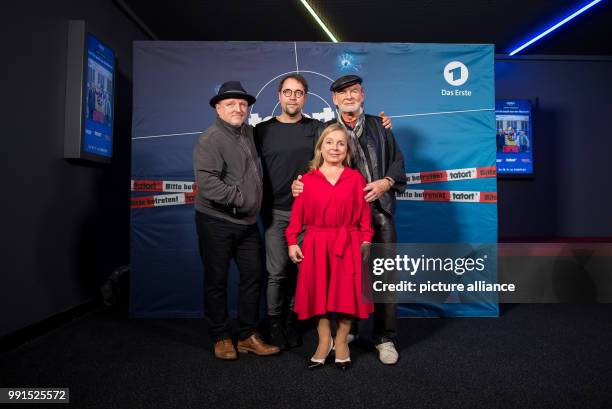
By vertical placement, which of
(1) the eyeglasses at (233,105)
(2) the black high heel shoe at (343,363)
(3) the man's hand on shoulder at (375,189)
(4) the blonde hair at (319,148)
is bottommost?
(2) the black high heel shoe at (343,363)

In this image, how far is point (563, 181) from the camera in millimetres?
5102

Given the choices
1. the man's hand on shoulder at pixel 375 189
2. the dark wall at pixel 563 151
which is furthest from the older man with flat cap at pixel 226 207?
the dark wall at pixel 563 151

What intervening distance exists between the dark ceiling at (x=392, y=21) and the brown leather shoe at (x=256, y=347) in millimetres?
2860

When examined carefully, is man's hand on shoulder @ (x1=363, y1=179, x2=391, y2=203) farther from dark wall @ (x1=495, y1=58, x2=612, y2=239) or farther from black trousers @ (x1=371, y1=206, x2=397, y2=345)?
dark wall @ (x1=495, y1=58, x2=612, y2=239)

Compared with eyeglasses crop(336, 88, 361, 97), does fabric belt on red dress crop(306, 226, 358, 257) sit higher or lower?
lower

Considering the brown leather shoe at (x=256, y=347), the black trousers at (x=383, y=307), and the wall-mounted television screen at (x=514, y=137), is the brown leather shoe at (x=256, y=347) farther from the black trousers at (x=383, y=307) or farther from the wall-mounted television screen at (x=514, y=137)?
the wall-mounted television screen at (x=514, y=137)

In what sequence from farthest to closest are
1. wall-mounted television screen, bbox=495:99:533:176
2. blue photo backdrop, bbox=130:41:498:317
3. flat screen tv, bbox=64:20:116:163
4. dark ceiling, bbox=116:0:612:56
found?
1. wall-mounted television screen, bbox=495:99:533:176
2. dark ceiling, bbox=116:0:612:56
3. blue photo backdrop, bbox=130:41:498:317
4. flat screen tv, bbox=64:20:116:163

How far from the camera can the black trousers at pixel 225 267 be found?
7.83 ft

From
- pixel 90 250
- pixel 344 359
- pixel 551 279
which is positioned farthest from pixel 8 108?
pixel 551 279

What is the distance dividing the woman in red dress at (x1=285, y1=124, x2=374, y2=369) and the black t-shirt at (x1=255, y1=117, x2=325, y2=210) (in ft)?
0.88

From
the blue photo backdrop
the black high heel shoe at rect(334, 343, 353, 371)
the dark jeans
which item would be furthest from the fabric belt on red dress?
the blue photo backdrop

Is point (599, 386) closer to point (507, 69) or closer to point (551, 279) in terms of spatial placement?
point (551, 279)

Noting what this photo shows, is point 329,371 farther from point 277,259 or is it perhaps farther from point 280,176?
point 280,176

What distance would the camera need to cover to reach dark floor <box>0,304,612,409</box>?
1884 millimetres
